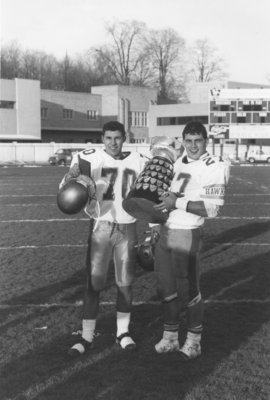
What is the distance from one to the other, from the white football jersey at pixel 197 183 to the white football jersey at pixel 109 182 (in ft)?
1.22

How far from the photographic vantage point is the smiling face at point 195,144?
393 centimetres

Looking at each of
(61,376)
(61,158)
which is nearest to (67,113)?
(61,158)

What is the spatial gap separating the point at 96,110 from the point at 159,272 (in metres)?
58.2

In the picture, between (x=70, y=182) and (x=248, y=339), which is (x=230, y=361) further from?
(x=70, y=182)

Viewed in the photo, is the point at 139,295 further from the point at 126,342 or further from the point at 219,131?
the point at 219,131

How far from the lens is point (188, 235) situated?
12.8 feet

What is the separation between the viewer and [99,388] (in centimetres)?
340

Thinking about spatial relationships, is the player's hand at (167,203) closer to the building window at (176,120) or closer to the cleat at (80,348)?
the cleat at (80,348)

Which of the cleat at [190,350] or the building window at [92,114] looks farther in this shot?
the building window at [92,114]

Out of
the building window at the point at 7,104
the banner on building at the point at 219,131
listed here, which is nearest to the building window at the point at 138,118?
the building window at the point at 7,104

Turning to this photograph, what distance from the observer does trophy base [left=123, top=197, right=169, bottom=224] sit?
3.80m

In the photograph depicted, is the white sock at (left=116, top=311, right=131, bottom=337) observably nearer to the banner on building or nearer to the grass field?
the grass field

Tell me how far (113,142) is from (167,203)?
72 cm

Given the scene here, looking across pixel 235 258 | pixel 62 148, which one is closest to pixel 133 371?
pixel 235 258
